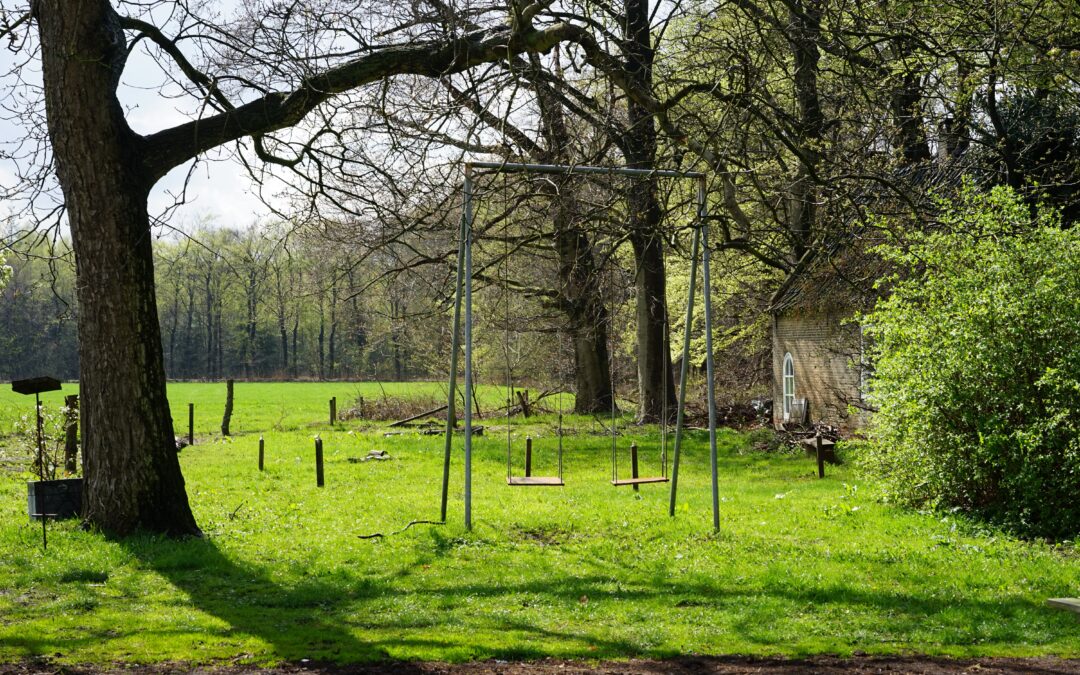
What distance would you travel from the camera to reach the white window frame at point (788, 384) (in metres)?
23.5

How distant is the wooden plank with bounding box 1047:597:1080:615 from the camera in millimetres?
7504

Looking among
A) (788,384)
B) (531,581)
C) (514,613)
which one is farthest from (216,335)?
(514,613)

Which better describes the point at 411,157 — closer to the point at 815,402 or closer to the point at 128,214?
the point at 128,214

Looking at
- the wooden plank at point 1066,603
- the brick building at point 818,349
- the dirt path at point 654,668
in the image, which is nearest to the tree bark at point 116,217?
the dirt path at point 654,668

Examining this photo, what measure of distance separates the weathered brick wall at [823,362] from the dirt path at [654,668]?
14107mm

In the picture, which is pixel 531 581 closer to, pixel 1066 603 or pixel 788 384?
pixel 1066 603

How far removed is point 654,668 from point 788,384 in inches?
721

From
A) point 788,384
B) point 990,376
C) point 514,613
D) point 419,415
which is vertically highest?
point 990,376

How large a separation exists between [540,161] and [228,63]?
Result: 27.2 feet

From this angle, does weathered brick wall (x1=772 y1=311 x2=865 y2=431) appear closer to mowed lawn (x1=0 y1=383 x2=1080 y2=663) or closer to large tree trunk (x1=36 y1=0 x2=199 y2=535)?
mowed lawn (x1=0 y1=383 x2=1080 y2=663)

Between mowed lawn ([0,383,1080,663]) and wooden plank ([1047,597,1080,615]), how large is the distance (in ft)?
0.21

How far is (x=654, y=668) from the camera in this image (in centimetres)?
633

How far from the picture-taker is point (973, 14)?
11336mm

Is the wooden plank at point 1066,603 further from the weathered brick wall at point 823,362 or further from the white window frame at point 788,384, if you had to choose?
the white window frame at point 788,384
